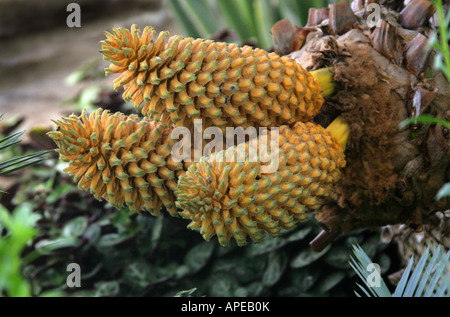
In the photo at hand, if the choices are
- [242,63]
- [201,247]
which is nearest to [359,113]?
[242,63]

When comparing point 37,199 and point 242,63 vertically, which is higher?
point 242,63

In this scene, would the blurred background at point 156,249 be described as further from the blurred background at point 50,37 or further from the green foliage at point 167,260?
the blurred background at point 50,37

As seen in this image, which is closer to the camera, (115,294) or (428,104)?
(428,104)

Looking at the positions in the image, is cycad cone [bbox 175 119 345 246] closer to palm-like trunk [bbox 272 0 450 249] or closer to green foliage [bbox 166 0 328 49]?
palm-like trunk [bbox 272 0 450 249]

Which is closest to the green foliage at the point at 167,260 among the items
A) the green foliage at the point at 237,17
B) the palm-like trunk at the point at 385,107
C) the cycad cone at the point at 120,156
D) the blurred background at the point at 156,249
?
the blurred background at the point at 156,249

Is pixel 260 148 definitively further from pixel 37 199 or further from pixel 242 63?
pixel 37 199

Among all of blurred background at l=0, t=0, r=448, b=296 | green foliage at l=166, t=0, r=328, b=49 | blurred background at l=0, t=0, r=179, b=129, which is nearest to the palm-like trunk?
blurred background at l=0, t=0, r=448, b=296

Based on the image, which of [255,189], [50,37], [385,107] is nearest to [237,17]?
[385,107]

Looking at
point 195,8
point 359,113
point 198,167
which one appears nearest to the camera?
point 198,167
